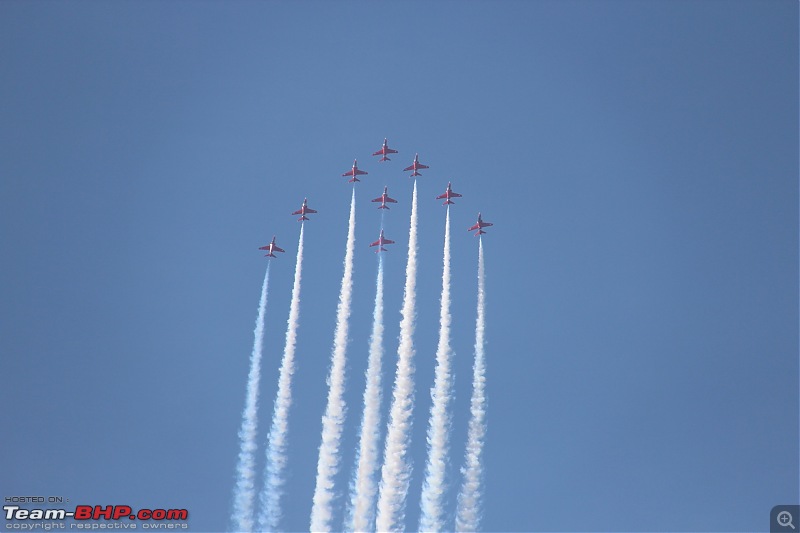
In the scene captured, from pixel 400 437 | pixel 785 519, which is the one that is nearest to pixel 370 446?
pixel 400 437

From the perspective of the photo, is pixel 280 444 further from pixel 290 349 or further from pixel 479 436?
pixel 479 436

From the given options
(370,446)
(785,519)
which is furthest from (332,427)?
(785,519)

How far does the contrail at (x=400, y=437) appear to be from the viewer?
59.1 metres

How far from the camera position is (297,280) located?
71562mm

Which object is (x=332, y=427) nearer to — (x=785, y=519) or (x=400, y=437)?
(x=400, y=437)

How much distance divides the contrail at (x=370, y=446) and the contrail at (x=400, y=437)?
2.36ft

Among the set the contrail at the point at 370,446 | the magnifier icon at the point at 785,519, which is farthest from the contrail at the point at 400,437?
the magnifier icon at the point at 785,519

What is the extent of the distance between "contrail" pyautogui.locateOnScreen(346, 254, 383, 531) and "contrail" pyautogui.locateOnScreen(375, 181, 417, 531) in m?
0.72

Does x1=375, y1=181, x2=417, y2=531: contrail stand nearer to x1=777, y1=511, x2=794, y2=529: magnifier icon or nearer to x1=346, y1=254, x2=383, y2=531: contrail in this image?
x1=346, y1=254, x2=383, y2=531: contrail

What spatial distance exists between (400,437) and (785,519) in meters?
21.3

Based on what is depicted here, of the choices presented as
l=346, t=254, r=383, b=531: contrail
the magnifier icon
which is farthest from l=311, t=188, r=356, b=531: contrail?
the magnifier icon

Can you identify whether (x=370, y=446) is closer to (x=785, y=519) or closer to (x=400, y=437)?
(x=400, y=437)

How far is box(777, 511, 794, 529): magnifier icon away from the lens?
187ft

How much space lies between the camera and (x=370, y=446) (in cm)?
6178
